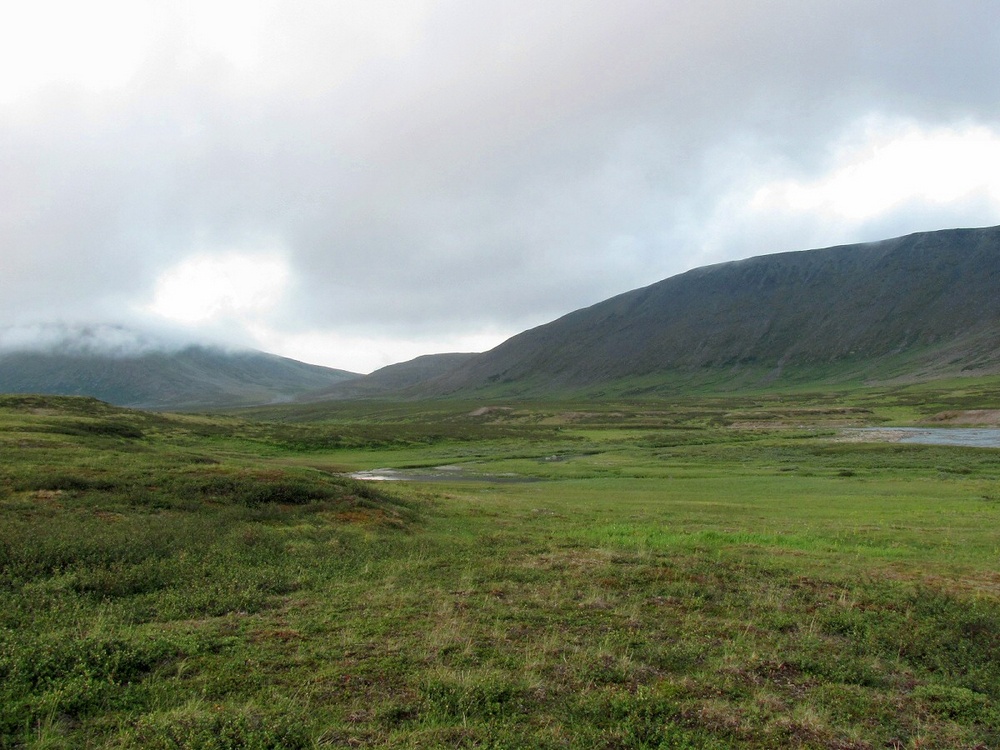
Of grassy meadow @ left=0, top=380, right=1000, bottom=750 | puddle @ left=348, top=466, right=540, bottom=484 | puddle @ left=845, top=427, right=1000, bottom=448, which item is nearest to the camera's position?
grassy meadow @ left=0, top=380, right=1000, bottom=750

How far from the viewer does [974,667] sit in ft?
36.9

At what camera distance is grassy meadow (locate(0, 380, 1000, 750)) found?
28.2 feet

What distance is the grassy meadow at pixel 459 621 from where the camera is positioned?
8.60m

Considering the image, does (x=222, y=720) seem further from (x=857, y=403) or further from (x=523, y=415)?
(x=857, y=403)

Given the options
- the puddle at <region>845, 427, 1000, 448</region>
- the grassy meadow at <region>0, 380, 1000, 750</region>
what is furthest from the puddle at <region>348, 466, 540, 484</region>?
the puddle at <region>845, 427, 1000, 448</region>

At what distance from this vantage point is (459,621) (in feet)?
41.1

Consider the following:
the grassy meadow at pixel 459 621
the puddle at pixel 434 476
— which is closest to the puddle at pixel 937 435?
the puddle at pixel 434 476

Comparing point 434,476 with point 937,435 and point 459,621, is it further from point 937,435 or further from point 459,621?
point 937,435

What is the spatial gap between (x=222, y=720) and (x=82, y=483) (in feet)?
66.3

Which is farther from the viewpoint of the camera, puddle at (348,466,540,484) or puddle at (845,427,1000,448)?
puddle at (845,427,1000,448)

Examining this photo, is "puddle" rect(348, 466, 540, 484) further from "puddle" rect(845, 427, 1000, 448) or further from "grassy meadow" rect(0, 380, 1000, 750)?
"puddle" rect(845, 427, 1000, 448)

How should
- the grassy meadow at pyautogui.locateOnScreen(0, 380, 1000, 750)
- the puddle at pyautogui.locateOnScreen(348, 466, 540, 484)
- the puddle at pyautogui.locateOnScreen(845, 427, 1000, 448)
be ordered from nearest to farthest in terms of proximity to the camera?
the grassy meadow at pyautogui.locateOnScreen(0, 380, 1000, 750) → the puddle at pyautogui.locateOnScreen(348, 466, 540, 484) → the puddle at pyautogui.locateOnScreen(845, 427, 1000, 448)

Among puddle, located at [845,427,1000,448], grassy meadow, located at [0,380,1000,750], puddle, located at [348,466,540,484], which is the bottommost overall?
puddle, located at [845,427,1000,448]

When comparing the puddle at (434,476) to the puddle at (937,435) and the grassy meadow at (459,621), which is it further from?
the puddle at (937,435)
